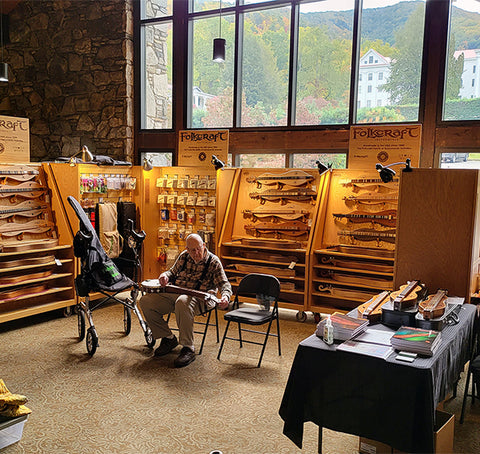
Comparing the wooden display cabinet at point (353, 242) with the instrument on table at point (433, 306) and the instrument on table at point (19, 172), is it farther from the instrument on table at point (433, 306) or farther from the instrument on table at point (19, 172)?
the instrument on table at point (19, 172)

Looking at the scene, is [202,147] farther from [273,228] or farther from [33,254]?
[33,254]

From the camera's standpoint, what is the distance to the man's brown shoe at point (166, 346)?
206 inches

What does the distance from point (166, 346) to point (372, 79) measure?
4.44m

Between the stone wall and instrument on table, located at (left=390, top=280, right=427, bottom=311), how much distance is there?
5.72 m

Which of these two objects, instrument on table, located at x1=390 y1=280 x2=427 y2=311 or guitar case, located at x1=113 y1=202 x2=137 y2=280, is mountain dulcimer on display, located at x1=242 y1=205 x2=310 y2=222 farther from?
instrument on table, located at x1=390 y1=280 x2=427 y2=311

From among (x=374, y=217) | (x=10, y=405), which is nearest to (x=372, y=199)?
(x=374, y=217)

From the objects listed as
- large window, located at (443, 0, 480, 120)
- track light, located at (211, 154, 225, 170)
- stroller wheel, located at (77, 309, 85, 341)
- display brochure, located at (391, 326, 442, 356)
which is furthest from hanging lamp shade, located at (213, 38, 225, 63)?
display brochure, located at (391, 326, 442, 356)

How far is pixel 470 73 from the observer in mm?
6258

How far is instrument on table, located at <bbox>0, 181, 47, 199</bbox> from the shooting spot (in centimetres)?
607

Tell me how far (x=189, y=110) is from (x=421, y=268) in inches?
200

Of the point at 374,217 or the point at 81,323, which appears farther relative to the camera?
the point at 374,217

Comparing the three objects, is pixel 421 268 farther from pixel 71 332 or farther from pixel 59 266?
pixel 59 266

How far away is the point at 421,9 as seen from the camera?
6480mm

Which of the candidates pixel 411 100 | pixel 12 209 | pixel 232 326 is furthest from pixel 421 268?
pixel 12 209
